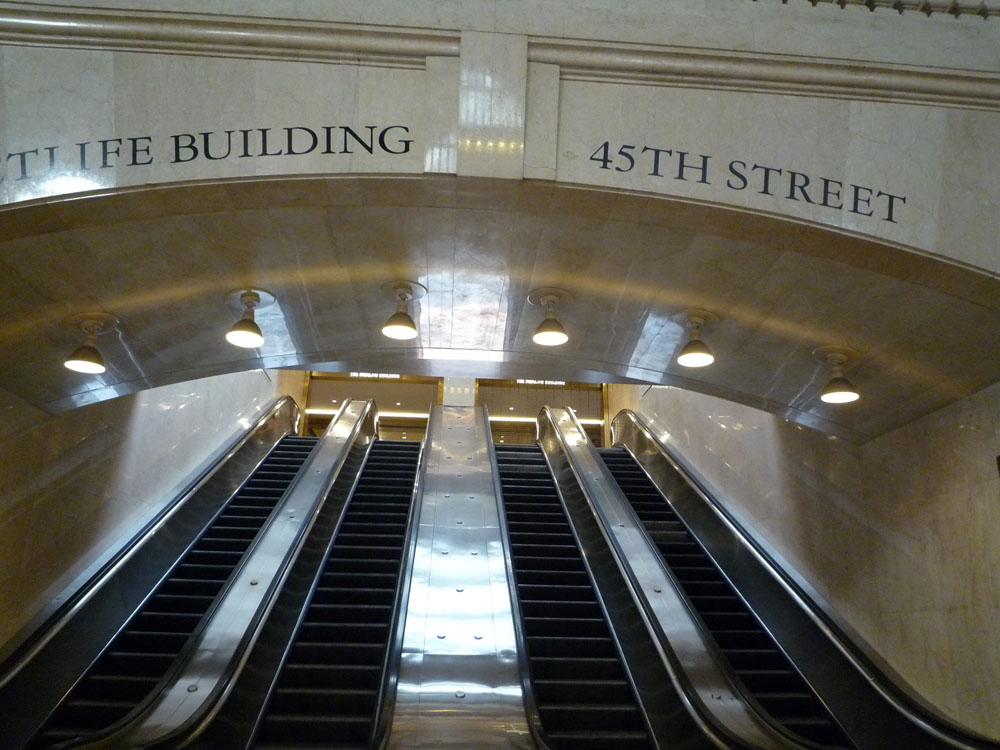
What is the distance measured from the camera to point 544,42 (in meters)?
4.40

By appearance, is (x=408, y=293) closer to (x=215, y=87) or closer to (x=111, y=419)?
(x=215, y=87)

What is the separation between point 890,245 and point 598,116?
1.69 meters

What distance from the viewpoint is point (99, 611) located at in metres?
7.19

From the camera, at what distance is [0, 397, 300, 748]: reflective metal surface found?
19.4 ft

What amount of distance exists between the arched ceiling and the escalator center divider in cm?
220

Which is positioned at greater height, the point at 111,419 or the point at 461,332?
the point at 461,332

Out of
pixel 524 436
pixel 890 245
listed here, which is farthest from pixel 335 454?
pixel 524 436

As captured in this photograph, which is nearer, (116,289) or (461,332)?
(116,289)

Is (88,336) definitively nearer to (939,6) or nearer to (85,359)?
(85,359)

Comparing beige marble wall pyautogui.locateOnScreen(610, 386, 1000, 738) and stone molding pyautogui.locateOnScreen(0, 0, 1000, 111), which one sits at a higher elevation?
stone molding pyautogui.locateOnScreen(0, 0, 1000, 111)

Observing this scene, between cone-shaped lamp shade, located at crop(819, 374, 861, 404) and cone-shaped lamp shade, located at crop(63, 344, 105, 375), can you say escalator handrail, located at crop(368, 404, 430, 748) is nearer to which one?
cone-shaped lamp shade, located at crop(63, 344, 105, 375)

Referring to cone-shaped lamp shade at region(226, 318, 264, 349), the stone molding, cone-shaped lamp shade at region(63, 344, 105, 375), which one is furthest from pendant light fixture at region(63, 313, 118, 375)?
the stone molding

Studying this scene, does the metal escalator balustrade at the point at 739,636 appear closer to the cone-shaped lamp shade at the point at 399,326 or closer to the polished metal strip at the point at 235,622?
the cone-shaped lamp shade at the point at 399,326

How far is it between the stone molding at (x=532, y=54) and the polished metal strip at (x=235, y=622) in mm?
3965
